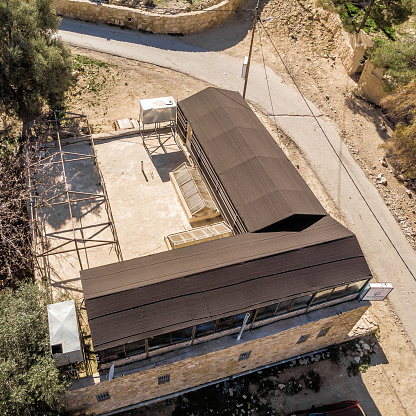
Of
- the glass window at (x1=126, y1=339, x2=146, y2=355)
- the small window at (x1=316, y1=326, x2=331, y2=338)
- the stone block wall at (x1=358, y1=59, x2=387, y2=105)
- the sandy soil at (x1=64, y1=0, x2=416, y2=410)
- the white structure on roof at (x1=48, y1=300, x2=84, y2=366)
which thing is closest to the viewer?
the white structure on roof at (x1=48, y1=300, x2=84, y2=366)

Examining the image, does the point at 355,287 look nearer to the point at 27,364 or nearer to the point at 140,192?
the point at 140,192

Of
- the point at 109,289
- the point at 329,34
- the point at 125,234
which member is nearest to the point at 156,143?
the point at 125,234

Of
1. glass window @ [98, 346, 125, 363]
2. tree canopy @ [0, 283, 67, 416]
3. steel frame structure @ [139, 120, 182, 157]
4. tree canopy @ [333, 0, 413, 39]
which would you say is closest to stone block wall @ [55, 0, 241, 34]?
tree canopy @ [333, 0, 413, 39]

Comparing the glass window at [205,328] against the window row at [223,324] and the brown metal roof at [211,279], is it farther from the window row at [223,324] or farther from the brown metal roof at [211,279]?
the brown metal roof at [211,279]

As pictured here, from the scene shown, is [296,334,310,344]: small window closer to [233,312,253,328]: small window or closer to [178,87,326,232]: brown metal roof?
[233,312,253,328]: small window

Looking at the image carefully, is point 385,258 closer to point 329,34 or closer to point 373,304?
point 373,304
